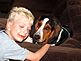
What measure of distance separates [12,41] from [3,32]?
0.29ft

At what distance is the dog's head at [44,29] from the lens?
5.11ft

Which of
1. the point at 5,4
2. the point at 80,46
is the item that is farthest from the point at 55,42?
the point at 5,4

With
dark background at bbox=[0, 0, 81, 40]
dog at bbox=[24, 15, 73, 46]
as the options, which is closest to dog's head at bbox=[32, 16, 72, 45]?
dog at bbox=[24, 15, 73, 46]

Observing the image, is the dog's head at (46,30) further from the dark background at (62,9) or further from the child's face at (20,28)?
the dark background at (62,9)

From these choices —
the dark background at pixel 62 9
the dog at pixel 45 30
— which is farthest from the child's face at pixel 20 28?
the dark background at pixel 62 9

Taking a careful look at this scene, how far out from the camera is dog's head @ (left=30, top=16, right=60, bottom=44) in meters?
1.56

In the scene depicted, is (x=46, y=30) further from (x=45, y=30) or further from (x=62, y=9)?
(x=62, y=9)

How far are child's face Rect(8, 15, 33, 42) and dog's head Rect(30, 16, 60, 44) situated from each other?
1.9 inches

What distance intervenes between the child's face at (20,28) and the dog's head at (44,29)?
5 centimetres

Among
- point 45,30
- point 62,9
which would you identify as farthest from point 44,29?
point 62,9

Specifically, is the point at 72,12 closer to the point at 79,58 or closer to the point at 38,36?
the point at 79,58

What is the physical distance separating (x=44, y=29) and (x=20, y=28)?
119 millimetres

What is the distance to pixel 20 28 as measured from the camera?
5.02ft

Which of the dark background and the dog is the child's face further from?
the dark background
